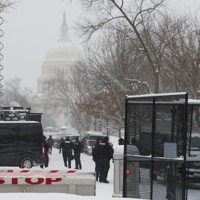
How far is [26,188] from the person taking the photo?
43.0ft

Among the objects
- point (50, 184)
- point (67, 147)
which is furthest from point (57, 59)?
point (50, 184)

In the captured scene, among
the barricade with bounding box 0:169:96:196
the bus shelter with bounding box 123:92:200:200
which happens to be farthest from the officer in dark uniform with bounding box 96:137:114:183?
the bus shelter with bounding box 123:92:200:200

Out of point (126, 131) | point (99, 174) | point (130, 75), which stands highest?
point (130, 75)

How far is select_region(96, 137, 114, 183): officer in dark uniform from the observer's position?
68.5 ft

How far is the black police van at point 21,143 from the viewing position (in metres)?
27.3

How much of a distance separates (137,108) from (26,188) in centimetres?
316

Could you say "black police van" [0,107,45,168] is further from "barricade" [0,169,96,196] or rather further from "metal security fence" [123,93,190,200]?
"metal security fence" [123,93,190,200]

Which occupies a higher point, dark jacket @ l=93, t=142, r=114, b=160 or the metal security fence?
the metal security fence

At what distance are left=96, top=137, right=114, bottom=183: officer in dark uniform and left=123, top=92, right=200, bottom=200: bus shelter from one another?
363 inches

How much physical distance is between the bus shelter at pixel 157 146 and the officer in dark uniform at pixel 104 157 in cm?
921

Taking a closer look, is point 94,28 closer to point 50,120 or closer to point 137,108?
point 137,108

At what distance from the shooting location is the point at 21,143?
27.6m

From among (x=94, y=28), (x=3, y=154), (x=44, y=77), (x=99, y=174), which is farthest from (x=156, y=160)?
(x=44, y=77)

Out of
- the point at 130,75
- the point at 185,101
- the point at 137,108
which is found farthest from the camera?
the point at 130,75
